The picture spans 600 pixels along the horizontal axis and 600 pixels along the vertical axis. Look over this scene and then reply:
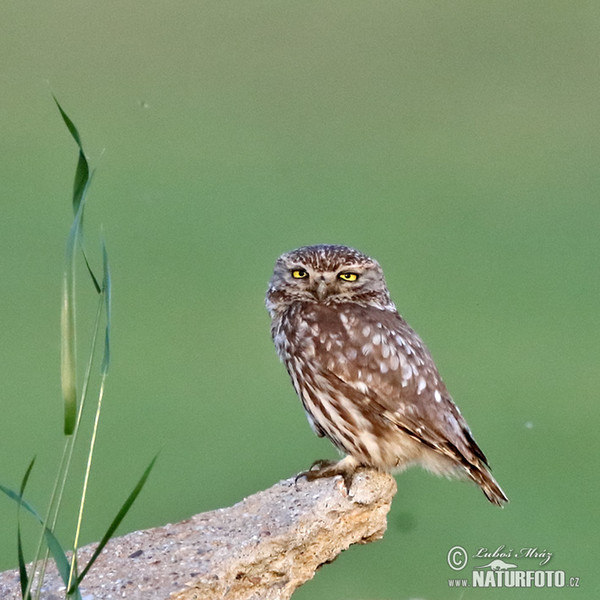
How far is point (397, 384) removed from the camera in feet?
10.8

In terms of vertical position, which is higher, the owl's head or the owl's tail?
the owl's head

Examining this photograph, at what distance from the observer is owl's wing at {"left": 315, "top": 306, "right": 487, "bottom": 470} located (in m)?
3.24

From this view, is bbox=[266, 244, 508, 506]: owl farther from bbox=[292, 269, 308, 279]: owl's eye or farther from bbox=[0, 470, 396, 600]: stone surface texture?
bbox=[0, 470, 396, 600]: stone surface texture

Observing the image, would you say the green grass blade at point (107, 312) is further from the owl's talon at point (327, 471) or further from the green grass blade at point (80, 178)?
the owl's talon at point (327, 471)

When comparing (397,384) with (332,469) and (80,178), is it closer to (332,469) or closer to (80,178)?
(332,469)

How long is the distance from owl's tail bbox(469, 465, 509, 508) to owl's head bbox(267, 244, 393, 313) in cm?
66

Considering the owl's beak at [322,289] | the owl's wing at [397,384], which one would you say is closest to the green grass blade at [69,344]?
the owl's wing at [397,384]

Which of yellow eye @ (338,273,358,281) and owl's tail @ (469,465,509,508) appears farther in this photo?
yellow eye @ (338,273,358,281)

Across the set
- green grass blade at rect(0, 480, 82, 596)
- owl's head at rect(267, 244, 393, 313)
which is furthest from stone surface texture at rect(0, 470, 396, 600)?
owl's head at rect(267, 244, 393, 313)

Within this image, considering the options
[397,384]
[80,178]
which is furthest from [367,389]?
[80,178]

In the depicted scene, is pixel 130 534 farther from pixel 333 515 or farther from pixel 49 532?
pixel 49 532

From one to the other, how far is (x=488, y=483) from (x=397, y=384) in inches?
15.5

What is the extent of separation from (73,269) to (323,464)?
141cm

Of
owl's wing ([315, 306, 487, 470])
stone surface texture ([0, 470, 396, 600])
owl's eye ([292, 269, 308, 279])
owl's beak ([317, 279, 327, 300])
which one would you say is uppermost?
owl's eye ([292, 269, 308, 279])
